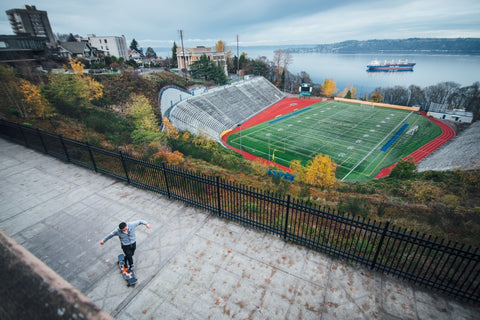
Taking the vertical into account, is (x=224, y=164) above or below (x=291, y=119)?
above

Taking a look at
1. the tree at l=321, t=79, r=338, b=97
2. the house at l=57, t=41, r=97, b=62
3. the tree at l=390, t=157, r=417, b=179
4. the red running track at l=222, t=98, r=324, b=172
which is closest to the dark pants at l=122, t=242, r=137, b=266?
the tree at l=390, t=157, r=417, b=179

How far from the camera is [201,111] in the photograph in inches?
1838

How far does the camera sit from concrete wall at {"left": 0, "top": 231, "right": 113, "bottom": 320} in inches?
98.7

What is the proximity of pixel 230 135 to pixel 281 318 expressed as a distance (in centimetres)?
4020

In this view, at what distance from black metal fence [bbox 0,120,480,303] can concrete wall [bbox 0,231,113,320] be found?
17.6 feet

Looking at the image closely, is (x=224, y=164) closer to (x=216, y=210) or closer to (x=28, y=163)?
(x=216, y=210)

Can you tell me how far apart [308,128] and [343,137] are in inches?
293

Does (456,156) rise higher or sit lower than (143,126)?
lower

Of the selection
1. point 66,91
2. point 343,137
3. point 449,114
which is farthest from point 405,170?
point 449,114

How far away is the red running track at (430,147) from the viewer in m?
31.2

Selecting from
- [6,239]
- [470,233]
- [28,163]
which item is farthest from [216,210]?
[28,163]

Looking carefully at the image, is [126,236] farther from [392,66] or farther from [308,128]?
[392,66]

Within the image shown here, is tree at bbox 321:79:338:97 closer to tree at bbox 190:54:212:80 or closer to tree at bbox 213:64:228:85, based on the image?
tree at bbox 213:64:228:85

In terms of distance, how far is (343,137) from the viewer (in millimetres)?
43188
